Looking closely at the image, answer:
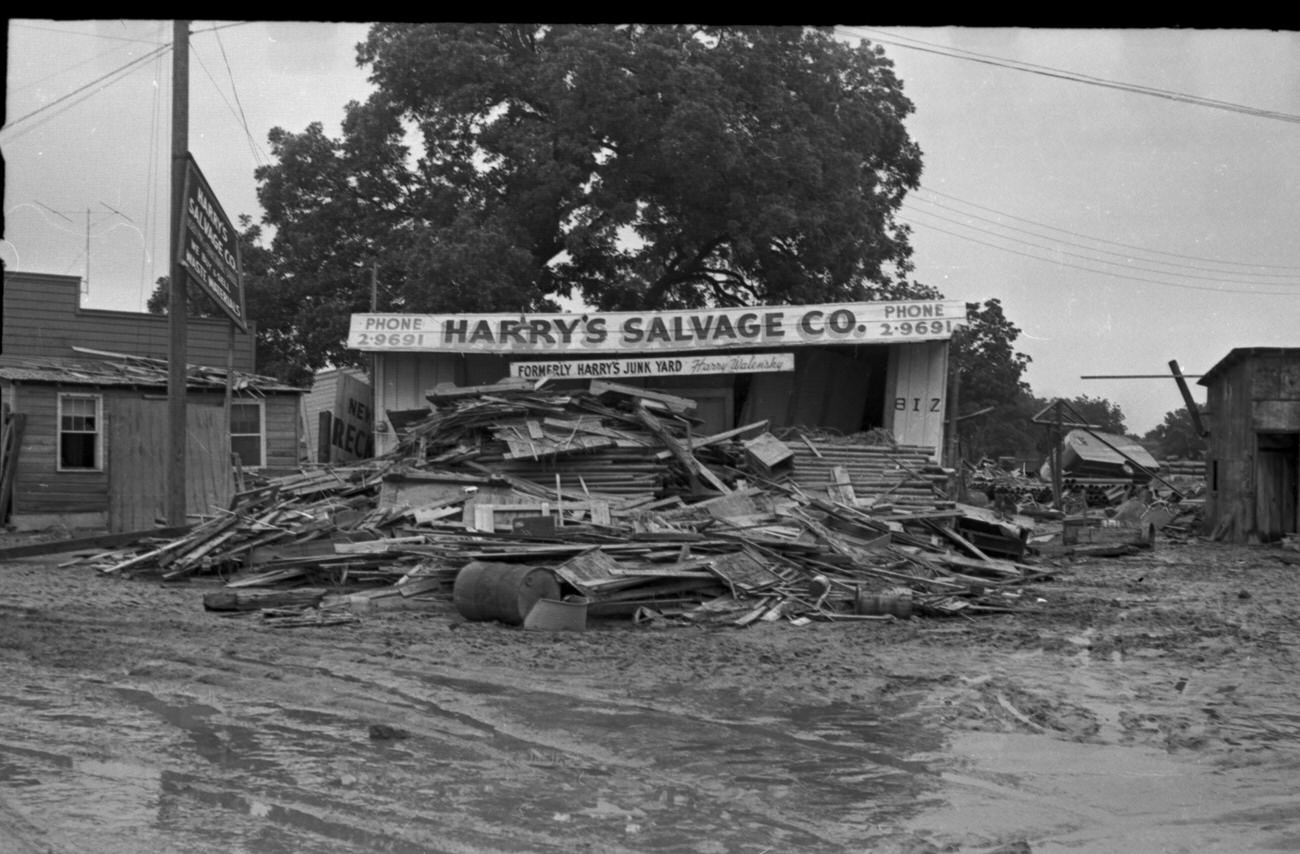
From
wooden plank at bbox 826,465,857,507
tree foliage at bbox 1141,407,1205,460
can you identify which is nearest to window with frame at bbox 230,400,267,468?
wooden plank at bbox 826,465,857,507

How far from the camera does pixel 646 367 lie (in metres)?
27.2

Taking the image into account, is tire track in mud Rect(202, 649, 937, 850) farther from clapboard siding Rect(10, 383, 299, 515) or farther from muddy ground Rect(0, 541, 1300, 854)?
clapboard siding Rect(10, 383, 299, 515)

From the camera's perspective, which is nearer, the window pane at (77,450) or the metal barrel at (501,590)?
the metal barrel at (501,590)

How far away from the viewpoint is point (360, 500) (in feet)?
65.4

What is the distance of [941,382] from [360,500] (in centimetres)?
1255

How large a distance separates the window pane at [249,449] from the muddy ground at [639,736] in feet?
44.2

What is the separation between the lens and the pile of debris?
592 inches

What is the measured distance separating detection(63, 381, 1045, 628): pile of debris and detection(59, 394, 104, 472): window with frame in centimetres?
656

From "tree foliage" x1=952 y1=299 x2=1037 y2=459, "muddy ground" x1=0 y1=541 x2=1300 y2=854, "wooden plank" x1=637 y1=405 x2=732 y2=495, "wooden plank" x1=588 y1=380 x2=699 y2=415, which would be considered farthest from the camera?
"tree foliage" x1=952 y1=299 x2=1037 y2=459

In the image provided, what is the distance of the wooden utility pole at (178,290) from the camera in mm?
19812

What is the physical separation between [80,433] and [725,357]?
1293cm

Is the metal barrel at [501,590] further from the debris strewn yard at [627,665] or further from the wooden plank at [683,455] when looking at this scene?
the wooden plank at [683,455]

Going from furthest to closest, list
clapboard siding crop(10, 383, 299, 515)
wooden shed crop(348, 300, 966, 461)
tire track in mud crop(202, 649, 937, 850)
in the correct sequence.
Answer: wooden shed crop(348, 300, 966, 461) → clapboard siding crop(10, 383, 299, 515) → tire track in mud crop(202, 649, 937, 850)

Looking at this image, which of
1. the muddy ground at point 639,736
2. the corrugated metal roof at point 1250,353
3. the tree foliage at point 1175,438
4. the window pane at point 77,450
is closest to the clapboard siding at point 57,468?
the window pane at point 77,450
